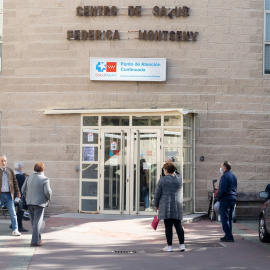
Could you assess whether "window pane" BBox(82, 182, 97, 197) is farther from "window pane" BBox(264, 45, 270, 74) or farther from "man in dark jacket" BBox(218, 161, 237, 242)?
"window pane" BBox(264, 45, 270, 74)

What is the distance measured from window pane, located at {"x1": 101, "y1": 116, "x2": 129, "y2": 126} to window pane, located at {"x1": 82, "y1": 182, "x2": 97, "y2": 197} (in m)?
1.76

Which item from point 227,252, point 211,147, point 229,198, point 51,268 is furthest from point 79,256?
point 211,147

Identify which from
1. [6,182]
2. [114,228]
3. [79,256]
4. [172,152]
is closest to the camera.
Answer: [79,256]

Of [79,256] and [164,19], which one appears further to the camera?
[164,19]

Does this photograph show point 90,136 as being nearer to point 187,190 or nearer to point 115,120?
point 115,120

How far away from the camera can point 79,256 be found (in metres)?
9.86

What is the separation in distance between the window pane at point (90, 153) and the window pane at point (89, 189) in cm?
72

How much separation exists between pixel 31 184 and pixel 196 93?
695 cm

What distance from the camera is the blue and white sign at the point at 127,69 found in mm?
16438

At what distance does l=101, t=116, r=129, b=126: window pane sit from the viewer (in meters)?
16.5

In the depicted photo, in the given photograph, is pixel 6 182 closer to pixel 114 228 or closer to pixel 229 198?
pixel 114 228

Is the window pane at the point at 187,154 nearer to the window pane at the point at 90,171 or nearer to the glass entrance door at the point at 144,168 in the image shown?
the glass entrance door at the point at 144,168

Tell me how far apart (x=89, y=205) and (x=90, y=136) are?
1981 mm

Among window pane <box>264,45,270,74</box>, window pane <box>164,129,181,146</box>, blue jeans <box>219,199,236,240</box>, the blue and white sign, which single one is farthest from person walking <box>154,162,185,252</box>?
window pane <box>264,45,270,74</box>
